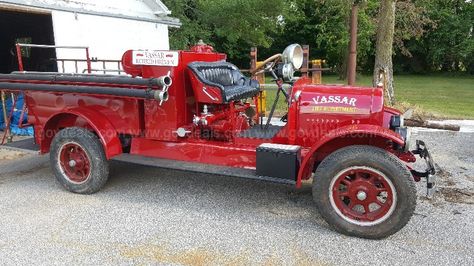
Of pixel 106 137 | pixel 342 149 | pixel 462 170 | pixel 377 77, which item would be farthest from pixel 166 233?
pixel 377 77

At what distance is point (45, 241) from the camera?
3.46 metres

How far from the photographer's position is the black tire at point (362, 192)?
332 cm

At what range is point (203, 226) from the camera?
12.2 feet

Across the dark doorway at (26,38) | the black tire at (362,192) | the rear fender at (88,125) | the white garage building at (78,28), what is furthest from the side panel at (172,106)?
the dark doorway at (26,38)

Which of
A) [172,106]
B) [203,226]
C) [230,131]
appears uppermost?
[172,106]

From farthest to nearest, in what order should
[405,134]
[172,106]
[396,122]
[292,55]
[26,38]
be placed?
[26,38]
[172,106]
[292,55]
[396,122]
[405,134]

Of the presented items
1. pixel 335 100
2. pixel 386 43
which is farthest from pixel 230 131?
pixel 386 43

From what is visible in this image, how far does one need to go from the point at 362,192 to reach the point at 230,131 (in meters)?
1.47

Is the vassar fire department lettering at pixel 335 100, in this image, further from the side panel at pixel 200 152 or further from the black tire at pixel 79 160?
the black tire at pixel 79 160

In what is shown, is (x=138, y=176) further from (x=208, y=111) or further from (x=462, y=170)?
(x=462, y=170)

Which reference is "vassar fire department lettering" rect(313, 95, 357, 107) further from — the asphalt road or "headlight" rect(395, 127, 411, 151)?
the asphalt road

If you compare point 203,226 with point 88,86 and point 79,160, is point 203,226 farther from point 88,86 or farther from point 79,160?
point 88,86

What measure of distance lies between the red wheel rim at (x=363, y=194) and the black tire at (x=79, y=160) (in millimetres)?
2461

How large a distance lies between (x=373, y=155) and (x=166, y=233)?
1845 mm
